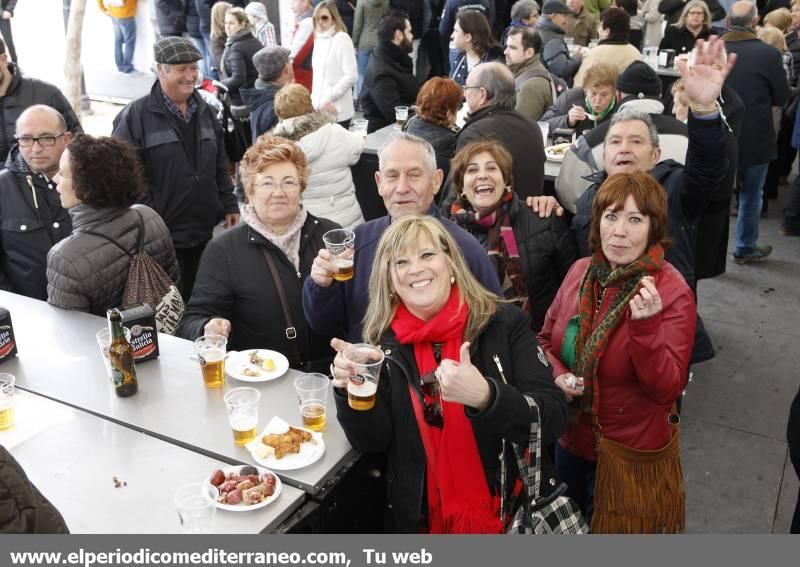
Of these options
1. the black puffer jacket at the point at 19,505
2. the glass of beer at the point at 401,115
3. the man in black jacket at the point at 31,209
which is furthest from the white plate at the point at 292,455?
the glass of beer at the point at 401,115

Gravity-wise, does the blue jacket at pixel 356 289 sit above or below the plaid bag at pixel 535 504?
above

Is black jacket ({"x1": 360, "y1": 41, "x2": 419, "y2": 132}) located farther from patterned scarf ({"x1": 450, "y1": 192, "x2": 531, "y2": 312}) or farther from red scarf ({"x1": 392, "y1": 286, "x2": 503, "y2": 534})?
red scarf ({"x1": 392, "y1": 286, "x2": 503, "y2": 534})

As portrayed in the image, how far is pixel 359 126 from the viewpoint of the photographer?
19.5 feet

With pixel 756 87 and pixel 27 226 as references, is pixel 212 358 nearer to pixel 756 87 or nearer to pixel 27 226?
pixel 27 226

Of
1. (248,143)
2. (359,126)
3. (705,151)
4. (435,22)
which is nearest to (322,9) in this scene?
(248,143)

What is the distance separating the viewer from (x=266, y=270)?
320 centimetres

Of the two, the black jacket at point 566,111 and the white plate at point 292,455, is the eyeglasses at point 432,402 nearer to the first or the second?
the white plate at point 292,455

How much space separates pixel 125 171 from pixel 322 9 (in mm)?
4427

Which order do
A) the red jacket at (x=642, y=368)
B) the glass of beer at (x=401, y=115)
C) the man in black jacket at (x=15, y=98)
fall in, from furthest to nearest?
the glass of beer at (x=401, y=115)
the man in black jacket at (x=15, y=98)
the red jacket at (x=642, y=368)

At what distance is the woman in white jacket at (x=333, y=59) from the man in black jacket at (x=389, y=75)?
252 millimetres

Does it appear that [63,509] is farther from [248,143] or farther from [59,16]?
[59,16]

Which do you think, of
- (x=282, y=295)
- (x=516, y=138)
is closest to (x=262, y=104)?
(x=516, y=138)

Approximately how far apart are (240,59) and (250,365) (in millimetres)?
5192

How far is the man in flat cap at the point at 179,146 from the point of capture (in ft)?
15.0
